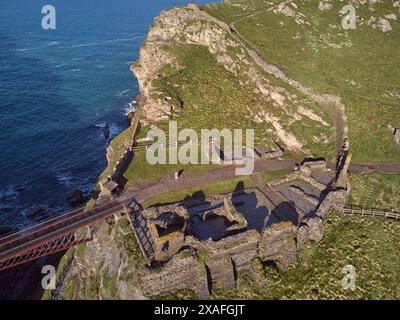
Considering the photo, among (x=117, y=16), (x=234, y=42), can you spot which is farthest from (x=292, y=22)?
(x=117, y=16)

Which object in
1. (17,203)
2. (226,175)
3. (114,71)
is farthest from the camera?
(114,71)

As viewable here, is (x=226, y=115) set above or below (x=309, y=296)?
above

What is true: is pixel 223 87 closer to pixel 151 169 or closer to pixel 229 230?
pixel 151 169

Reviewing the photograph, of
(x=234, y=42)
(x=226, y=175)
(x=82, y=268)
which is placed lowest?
(x=82, y=268)

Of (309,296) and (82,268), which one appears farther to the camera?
(82,268)

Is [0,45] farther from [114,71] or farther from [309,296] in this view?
[309,296]

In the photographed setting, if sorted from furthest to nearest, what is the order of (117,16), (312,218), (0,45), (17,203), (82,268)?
(117,16)
(0,45)
(17,203)
(82,268)
(312,218)

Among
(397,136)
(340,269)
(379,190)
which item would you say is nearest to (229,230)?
(340,269)

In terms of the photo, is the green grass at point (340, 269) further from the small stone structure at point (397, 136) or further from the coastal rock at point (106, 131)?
the coastal rock at point (106, 131)
